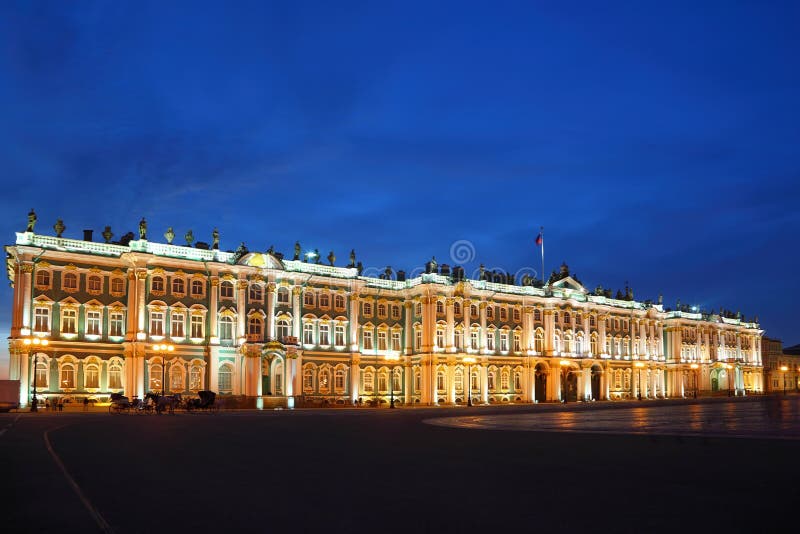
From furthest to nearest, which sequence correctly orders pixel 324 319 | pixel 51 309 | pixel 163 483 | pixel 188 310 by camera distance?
pixel 324 319, pixel 188 310, pixel 51 309, pixel 163 483

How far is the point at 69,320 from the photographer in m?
63.0

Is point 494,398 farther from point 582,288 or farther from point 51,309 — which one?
point 51,309

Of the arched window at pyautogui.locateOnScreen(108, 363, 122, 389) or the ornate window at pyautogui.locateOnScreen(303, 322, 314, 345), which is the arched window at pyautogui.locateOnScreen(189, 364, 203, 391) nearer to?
the arched window at pyautogui.locateOnScreen(108, 363, 122, 389)

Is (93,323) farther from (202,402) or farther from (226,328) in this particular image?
(202,402)

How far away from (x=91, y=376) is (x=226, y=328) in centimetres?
1248

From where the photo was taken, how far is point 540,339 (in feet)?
307

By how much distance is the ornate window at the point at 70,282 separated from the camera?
63000 mm

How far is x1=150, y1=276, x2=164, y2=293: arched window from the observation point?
218 feet

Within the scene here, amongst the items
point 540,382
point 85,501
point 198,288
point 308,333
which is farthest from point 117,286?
point 85,501

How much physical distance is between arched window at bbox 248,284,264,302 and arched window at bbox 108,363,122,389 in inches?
529

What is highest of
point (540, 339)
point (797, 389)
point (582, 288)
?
point (582, 288)

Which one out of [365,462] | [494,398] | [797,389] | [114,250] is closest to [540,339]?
[494,398]

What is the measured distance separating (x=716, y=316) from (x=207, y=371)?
88761mm

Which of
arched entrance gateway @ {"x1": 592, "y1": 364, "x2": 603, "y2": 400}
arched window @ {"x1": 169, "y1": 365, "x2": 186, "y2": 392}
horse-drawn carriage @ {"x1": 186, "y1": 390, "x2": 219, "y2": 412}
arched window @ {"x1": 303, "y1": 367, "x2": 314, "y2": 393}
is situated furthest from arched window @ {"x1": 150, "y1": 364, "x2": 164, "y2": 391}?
arched entrance gateway @ {"x1": 592, "y1": 364, "x2": 603, "y2": 400}
